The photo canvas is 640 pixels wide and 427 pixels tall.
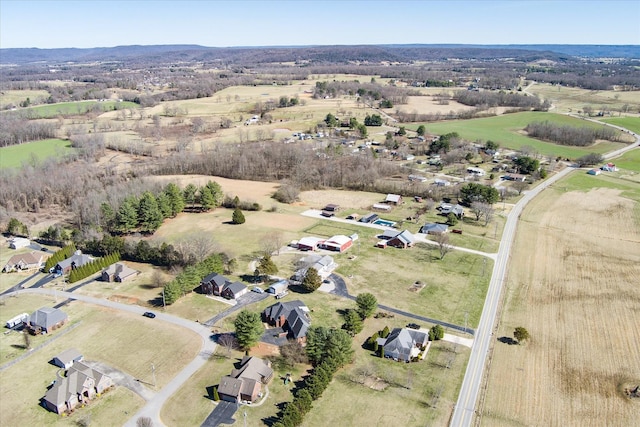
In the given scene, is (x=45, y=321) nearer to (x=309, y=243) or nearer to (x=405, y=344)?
(x=309, y=243)

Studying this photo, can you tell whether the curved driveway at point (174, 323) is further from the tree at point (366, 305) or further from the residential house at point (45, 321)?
the tree at point (366, 305)

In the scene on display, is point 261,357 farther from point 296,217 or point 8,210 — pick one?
point 8,210

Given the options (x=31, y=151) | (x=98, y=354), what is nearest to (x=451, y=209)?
(x=98, y=354)

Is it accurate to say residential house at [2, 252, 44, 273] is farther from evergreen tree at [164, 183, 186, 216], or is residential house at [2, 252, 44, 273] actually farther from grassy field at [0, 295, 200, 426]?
evergreen tree at [164, 183, 186, 216]

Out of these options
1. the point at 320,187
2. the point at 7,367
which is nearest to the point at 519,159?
the point at 320,187

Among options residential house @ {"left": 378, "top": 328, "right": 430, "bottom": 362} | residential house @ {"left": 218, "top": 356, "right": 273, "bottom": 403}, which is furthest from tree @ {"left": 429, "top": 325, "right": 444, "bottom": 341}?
residential house @ {"left": 218, "top": 356, "right": 273, "bottom": 403}

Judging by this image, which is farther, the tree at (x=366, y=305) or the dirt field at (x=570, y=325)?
the tree at (x=366, y=305)

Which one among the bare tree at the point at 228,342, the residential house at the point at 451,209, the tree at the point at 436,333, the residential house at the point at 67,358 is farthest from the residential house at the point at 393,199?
the residential house at the point at 67,358

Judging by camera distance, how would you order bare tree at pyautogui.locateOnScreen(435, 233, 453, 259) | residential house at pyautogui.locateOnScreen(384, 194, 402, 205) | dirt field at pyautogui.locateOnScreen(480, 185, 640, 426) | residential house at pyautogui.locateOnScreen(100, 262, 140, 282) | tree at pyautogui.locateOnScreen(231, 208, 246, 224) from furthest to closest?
Result: residential house at pyautogui.locateOnScreen(384, 194, 402, 205) → tree at pyautogui.locateOnScreen(231, 208, 246, 224) → bare tree at pyautogui.locateOnScreen(435, 233, 453, 259) → residential house at pyautogui.locateOnScreen(100, 262, 140, 282) → dirt field at pyautogui.locateOnScreen(480, 185, 640, 426)
